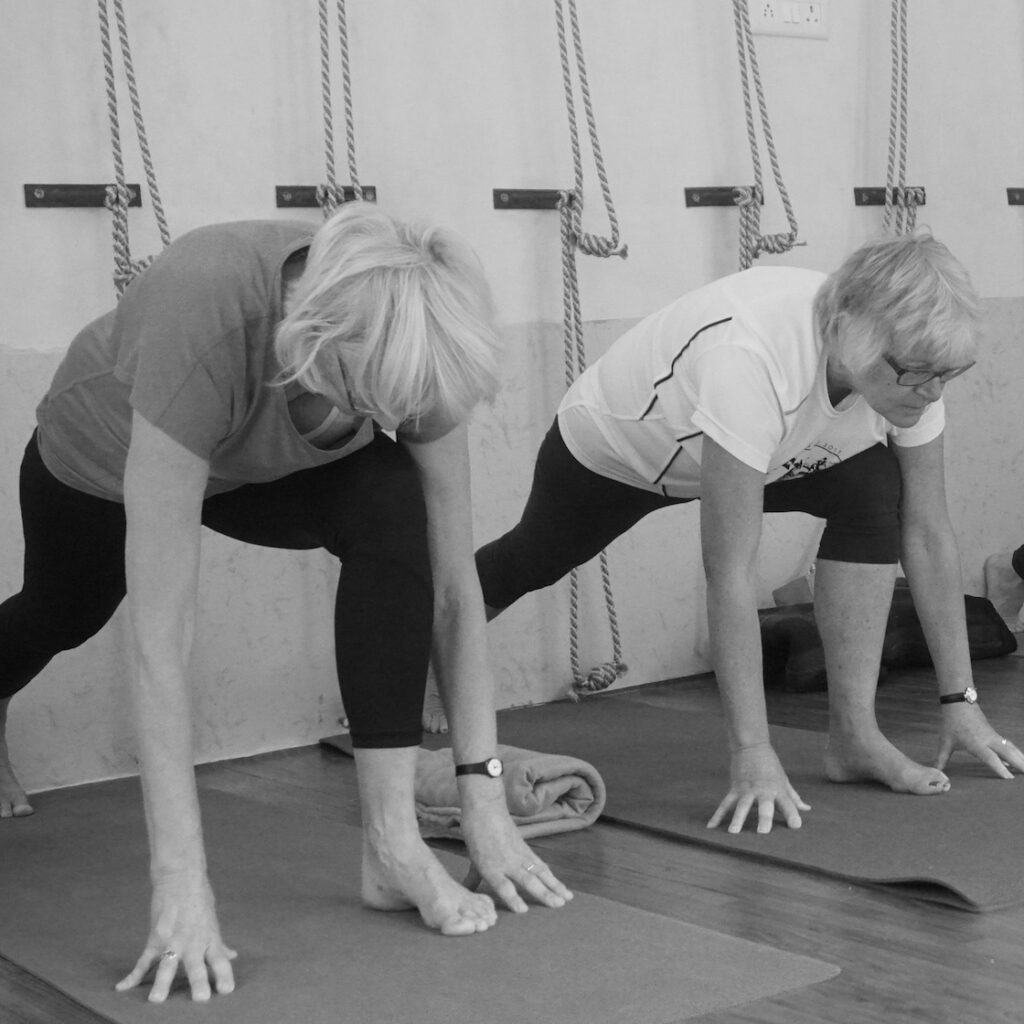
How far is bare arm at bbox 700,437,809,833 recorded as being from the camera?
211 centimetres

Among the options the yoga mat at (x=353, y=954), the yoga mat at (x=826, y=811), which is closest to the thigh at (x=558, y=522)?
the yoga mat at (x=826, y=811)

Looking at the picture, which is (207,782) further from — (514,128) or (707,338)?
(514,128)

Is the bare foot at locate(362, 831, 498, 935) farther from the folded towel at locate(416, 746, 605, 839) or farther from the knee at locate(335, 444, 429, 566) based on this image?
the folded towel at locate(416, 746, 605, 839)

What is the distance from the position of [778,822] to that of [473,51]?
170cm

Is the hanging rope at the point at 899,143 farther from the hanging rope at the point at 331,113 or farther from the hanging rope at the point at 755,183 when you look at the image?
the hanging rope at the point at 331,113

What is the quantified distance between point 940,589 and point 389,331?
1197 mm

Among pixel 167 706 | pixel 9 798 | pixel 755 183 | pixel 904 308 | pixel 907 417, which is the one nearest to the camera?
pixel 167 706

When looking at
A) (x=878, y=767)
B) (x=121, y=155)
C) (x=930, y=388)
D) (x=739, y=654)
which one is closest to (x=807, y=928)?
(x=739, y=654)

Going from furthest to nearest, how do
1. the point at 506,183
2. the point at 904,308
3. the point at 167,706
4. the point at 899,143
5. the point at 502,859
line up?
the point at 899,143 < the point at 506,183 < the point at 904,308 < the point at 502,859 < the point at 167,706

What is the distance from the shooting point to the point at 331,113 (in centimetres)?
299

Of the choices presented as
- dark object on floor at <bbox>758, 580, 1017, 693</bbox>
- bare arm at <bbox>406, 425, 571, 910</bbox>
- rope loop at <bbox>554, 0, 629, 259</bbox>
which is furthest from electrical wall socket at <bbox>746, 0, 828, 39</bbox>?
bare arm at <bbox>406, 425, 571, 910</bbox>

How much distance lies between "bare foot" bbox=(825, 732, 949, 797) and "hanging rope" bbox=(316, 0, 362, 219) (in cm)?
133

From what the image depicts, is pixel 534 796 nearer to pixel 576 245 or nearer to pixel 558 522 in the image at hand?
pixel 558 522

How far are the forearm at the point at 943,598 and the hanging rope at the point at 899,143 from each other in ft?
5.27
